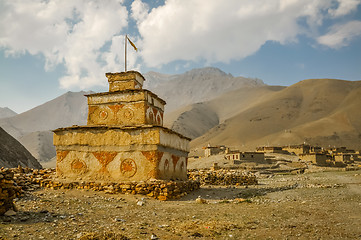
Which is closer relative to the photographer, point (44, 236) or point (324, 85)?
point (44, 236)

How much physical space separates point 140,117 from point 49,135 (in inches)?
4502

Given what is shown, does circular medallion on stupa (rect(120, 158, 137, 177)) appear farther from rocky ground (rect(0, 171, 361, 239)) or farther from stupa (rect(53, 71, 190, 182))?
rocky ground (rect(0, 171, 361, 239))

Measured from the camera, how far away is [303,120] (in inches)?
3720

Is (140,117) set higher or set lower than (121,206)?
higher

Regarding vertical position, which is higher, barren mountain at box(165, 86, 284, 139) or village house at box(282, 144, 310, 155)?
barren mountain at box(165, 86, 284, 139)

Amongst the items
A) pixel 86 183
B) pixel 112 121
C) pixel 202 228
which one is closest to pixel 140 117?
pixel 112 121

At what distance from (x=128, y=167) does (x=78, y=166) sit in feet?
8.45

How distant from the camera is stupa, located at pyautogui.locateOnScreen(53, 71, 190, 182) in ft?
42.2

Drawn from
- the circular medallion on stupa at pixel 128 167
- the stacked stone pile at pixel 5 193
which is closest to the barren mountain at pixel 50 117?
the circular medallion on stupa at pixel 128 167

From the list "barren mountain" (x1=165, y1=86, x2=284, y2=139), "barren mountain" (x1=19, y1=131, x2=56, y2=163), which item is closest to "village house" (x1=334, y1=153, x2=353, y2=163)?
"barren mountain" (x1=165, y1=86, x2=284, y2=139)

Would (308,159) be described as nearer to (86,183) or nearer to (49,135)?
(86,183)

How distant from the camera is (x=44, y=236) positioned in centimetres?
578

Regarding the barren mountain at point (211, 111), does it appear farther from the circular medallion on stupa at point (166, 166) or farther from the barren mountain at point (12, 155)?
the circular medallion on stupa at point (166, 166)

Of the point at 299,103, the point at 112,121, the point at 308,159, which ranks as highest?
the point at 299,103
